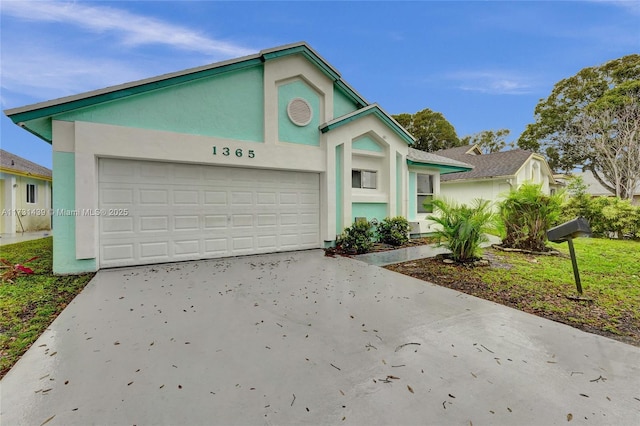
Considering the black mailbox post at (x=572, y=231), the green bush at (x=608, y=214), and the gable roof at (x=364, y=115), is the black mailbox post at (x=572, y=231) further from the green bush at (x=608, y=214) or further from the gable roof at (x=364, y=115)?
the green bush at (x=608, y=214)

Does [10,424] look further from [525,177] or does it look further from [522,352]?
[525,177]

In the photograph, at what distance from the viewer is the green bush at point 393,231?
9.77m

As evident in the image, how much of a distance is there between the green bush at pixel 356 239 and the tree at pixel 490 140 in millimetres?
36877

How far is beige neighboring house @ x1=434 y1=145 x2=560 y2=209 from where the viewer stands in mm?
18250

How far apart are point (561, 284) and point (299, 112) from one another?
7.73m

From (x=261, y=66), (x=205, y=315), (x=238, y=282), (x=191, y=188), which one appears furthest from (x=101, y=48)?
(x=205, y=315)

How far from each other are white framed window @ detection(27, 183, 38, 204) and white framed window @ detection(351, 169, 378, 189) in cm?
1665

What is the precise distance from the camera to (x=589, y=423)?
1.98 metres

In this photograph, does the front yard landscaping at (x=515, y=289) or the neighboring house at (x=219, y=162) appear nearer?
the front yard landscaping at (x=515, y=289)

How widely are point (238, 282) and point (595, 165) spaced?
31.1m

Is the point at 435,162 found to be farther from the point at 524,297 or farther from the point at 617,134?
the point at 617,134

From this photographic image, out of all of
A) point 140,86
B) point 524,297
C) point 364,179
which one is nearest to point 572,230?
point 524,297

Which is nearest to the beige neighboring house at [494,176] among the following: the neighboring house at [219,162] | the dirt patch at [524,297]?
the neighboring house at [219,162]

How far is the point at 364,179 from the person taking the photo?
10.3 meters
